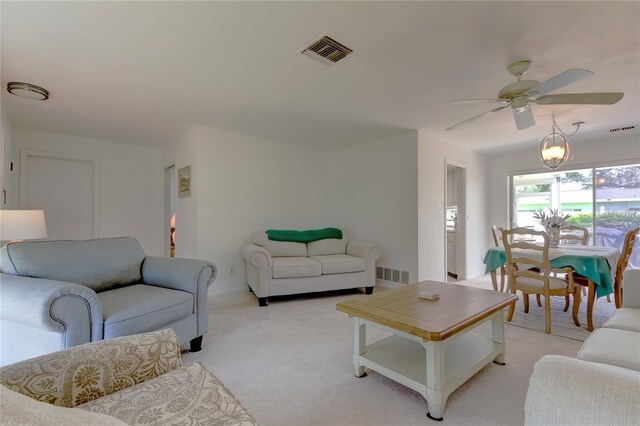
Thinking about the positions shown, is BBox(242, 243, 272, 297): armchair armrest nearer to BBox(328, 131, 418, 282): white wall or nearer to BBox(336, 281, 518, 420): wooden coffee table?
BBox(336, 281, 518, 420): wooden coffee table

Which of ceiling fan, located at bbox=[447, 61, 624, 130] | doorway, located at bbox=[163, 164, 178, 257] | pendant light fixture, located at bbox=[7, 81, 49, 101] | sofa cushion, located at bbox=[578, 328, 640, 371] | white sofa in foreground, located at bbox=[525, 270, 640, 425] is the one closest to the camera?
white sofa in foreground, located at bbox=[525, 270, 640, 425]

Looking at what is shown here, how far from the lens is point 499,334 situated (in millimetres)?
2039

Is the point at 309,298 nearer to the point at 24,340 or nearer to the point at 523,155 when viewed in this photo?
the point at 24,340

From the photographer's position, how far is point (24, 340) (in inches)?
64.2

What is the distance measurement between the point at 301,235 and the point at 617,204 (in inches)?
188

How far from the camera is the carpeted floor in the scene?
59.5 inches

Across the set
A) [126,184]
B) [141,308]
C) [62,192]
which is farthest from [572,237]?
[62,192]

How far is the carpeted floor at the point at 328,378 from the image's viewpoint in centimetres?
151

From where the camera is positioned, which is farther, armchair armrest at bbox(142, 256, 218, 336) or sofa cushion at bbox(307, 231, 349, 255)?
sofa cushion at bbox(307, 231, 349, 255)

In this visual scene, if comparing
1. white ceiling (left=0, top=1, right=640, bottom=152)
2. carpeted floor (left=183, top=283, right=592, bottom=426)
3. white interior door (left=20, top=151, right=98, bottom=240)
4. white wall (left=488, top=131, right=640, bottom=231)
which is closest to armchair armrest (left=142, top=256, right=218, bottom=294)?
carpeted floor (left=183, top=283, right=592, bottom=426)

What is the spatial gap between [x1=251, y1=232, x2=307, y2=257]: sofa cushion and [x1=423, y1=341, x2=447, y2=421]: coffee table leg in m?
2.72

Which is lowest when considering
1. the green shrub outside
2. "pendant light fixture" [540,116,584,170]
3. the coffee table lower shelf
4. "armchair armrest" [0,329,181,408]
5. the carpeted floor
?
the carpeted floor

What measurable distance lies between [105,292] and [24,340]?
53cm

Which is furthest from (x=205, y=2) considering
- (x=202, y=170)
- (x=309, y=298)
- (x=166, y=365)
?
(x=309, y=298)
